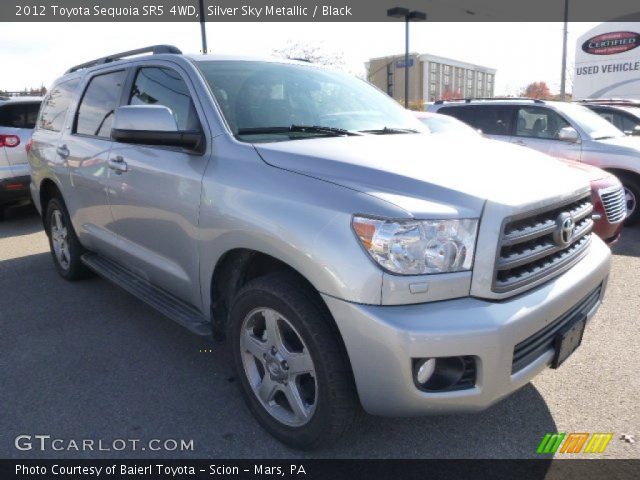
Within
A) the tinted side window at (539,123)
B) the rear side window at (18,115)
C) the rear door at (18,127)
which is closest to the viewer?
the tinted side window at (539,123)

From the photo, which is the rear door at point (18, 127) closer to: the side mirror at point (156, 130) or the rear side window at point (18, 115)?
the rear side window at point (18, 115)

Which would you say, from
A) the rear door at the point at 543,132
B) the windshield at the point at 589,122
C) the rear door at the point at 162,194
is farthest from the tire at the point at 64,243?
the windshield at the point at 589,122

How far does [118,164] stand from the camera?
137 inches

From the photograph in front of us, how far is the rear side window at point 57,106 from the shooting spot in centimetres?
465

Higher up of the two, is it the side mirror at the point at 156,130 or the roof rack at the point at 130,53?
the roof rack at the point at 130,53

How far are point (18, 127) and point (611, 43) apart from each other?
2384 centimetres

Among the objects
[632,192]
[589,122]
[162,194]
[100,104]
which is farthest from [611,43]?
[162,194]

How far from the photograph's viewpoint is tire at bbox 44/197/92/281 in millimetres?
4668

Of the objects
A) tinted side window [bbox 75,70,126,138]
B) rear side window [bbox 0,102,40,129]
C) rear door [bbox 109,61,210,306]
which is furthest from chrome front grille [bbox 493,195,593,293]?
rear side window [bbox 0,102,40,129]

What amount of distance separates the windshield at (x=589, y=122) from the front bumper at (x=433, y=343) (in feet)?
19.8

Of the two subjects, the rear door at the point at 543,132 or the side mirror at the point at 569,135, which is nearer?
the side mirror at the point at 569,135

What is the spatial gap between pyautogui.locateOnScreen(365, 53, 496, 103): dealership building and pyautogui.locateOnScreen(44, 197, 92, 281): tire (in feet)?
231

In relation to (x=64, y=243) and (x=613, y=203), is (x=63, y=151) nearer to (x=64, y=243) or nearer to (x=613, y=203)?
(x=64, y=243)

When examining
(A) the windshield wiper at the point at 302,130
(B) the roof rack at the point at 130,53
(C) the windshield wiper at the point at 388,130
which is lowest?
(C) the windshield wiper at the point at 388,130
